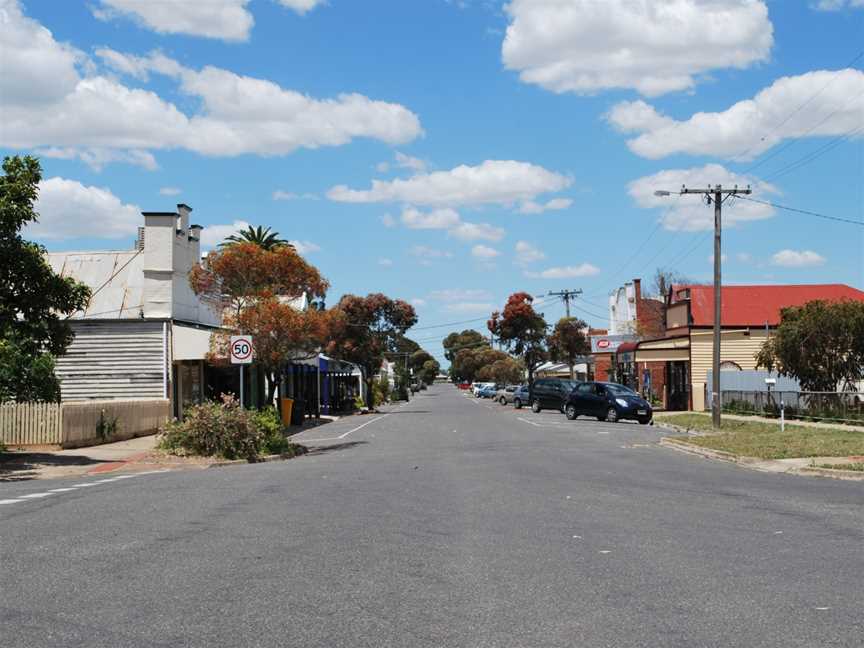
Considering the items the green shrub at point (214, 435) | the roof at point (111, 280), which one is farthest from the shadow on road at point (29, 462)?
the roof at point (111, 280)

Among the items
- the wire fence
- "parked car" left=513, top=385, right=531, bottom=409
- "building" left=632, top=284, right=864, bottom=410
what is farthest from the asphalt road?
"parked car" left=513, top=385, right=531, bottom=409

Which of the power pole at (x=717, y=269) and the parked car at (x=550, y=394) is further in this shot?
the parked car at (x=550, y=394)

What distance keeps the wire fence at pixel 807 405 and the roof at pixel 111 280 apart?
73.7 ft

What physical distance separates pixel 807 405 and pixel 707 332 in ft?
57.5

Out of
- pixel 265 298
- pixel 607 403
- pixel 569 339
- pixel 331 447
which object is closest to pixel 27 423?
pixel 265 298

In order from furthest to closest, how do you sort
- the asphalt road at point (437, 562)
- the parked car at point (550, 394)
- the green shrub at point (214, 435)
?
the parked car at point (550, 394) → the green shrub at point (214, 435) → the asphalt road at point (437, 562)

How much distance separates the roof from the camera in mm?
35250

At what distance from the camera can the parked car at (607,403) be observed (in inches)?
1531

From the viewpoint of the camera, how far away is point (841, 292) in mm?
55062

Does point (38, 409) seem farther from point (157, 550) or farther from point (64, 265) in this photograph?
point (157, 550)

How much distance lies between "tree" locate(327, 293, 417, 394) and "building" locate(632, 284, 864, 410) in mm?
20368

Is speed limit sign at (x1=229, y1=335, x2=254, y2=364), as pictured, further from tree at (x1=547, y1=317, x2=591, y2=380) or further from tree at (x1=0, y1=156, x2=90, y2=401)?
tree at (x1=547, y1=317, x2=591, y2=380)


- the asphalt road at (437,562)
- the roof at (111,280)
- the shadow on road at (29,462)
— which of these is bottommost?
the shadow on road at (29,462)

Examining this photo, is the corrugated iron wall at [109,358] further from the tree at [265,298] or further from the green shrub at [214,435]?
the green shrub at [214,435]
